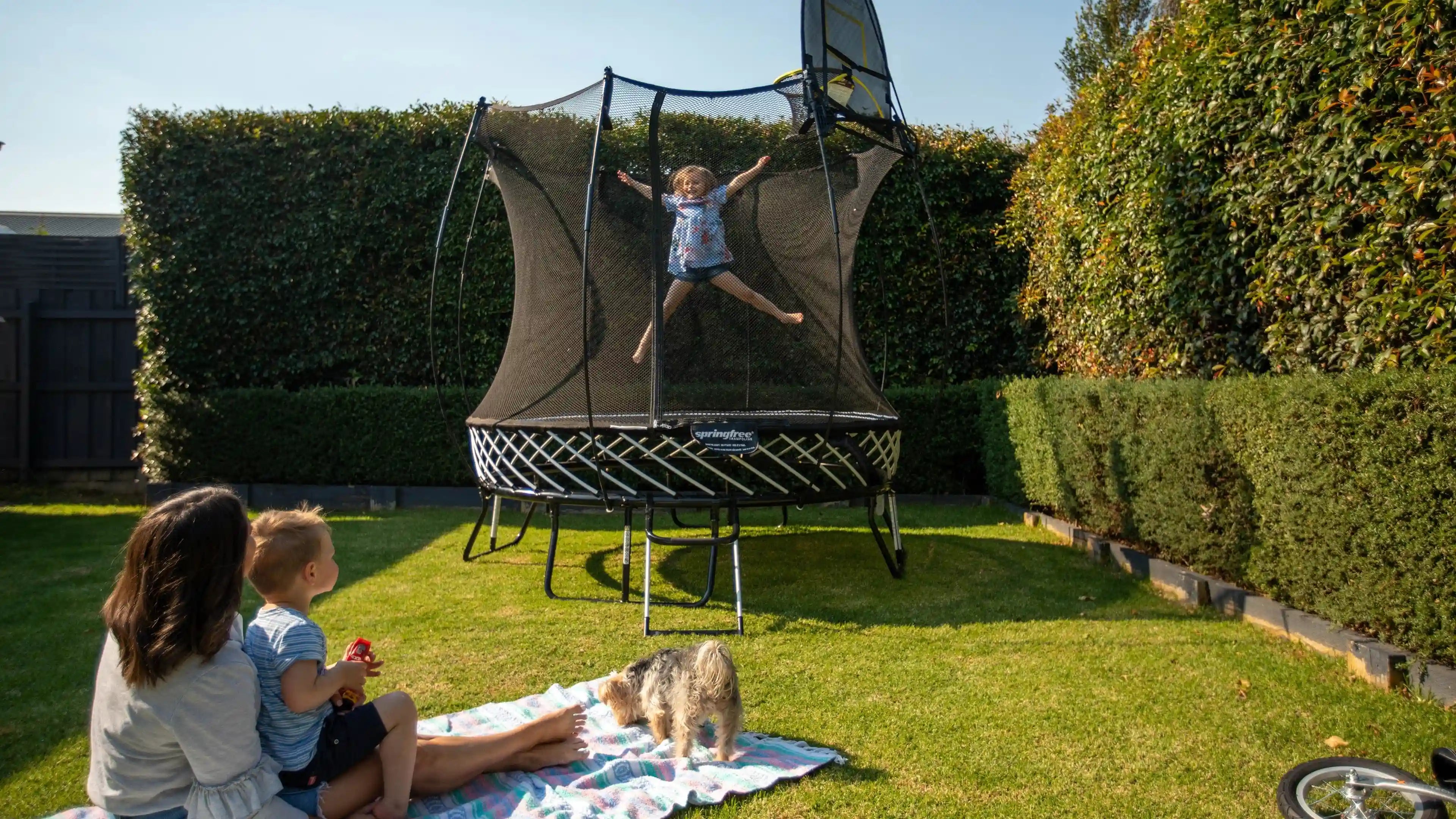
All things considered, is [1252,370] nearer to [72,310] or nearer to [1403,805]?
[1403,805]

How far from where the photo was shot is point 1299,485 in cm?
352

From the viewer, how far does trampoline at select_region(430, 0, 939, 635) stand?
4.44 m

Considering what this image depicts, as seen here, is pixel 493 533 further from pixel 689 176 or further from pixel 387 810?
pixel 387 810

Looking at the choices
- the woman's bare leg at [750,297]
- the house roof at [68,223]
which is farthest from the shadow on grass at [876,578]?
the house roof at [68,223]

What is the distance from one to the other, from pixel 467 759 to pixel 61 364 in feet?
28.7

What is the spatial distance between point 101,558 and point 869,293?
5.80 m

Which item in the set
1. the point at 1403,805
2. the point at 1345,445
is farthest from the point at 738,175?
the point at 1403,805

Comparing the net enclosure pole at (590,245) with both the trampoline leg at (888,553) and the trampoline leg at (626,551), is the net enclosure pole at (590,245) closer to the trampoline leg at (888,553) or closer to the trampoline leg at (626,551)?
the trampoline leg at (626,551)

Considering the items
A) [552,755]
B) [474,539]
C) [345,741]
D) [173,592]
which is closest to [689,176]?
[474,539]

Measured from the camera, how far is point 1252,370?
4453 mm

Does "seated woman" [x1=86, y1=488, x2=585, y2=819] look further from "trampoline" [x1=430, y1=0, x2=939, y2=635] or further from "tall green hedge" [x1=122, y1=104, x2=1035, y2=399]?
"tall green hedge" [x1=122, y1=104, x2=1035, y2=399]

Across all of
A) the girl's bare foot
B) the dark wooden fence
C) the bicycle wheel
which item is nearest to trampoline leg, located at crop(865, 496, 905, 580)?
the girl's bare foot

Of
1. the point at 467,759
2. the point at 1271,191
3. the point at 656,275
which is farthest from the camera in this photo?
the point at 656,275

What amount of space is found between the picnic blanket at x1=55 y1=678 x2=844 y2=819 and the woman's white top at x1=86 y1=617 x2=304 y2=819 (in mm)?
579
